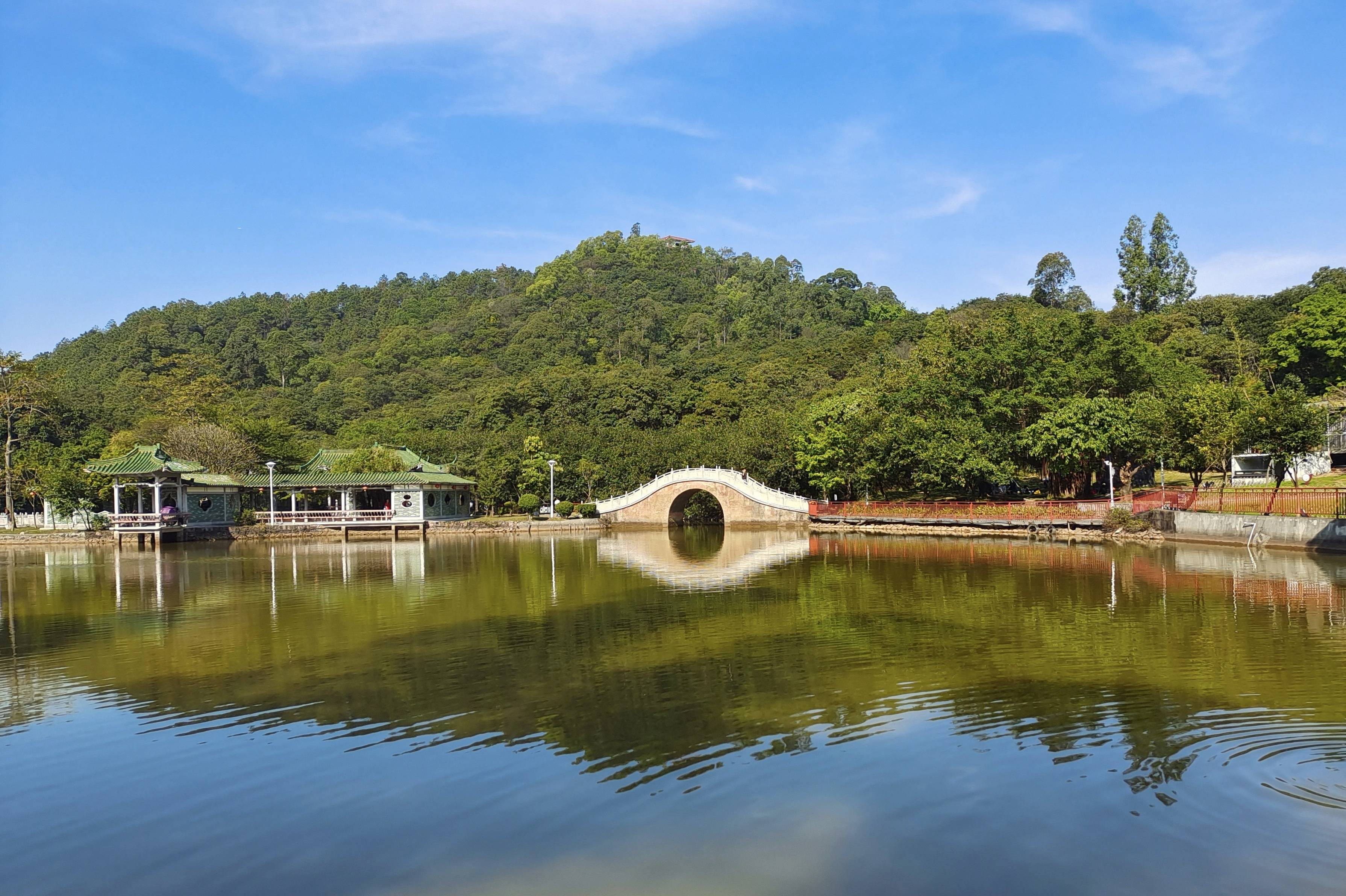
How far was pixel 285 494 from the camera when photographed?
44469 millimetres

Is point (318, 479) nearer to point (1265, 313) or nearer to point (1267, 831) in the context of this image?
point (1267, 831)

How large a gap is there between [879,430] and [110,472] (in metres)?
30.8

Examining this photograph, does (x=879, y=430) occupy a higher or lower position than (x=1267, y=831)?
higher

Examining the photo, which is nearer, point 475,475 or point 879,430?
point 879,430

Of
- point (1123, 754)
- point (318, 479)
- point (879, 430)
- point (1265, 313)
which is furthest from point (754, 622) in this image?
point (1265, 313)

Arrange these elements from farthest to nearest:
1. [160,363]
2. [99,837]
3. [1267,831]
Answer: [160,363]
[99,837]
[1267,831]

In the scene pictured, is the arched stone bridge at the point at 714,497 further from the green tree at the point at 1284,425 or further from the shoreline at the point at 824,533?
the green tree at the point at 1284,425

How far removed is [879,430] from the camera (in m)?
38.0

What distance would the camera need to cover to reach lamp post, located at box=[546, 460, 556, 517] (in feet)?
144

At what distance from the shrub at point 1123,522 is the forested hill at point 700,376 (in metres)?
3.04

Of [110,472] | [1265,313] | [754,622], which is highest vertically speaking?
[1265,313]

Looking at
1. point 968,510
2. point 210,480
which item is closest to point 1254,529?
point 968,510

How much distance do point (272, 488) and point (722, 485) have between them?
19542 millimetres

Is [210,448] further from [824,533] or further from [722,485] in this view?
[824,533]
